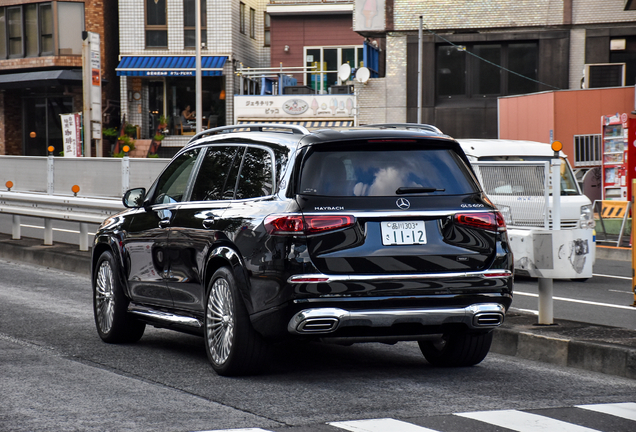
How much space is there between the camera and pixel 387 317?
606cm

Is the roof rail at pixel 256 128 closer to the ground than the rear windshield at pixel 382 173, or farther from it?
farther from it

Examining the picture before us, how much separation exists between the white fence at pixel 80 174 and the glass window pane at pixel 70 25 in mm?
27038

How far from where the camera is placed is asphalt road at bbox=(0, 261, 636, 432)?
529cm

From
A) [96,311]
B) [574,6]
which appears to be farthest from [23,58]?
[96,311]

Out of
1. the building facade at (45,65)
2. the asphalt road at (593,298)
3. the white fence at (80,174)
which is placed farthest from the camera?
the building facade at (45,65)

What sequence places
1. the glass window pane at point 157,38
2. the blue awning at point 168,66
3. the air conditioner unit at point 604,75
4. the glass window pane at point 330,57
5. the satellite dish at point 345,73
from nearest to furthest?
the air conditioner unit at point 604,75, the satellite dish at point 345,73, the blue awning at point 168,66, the glass window pane at point 157,38, the glass window pane at point 330,57

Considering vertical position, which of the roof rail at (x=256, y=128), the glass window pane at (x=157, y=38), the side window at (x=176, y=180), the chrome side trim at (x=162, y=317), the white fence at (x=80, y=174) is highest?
the glass window pane at (x=157, y=38)

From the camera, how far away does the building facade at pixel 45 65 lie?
43.2m

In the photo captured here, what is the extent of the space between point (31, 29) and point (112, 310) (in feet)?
128

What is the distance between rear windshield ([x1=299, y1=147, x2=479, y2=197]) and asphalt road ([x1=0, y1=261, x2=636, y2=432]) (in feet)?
4.18

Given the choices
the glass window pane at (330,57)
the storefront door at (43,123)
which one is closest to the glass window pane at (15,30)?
A: the storefront door at (43,123)

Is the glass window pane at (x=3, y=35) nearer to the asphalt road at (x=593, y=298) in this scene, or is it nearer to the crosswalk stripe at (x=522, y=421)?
the asphalt road at (x=593, y=298)

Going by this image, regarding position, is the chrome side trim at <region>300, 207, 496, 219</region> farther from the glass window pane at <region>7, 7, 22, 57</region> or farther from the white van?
the glass window pane at <region>7, 7, 22, 57</region>

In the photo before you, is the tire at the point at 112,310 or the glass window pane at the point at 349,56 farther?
the glass window pane at the point at 349,56
